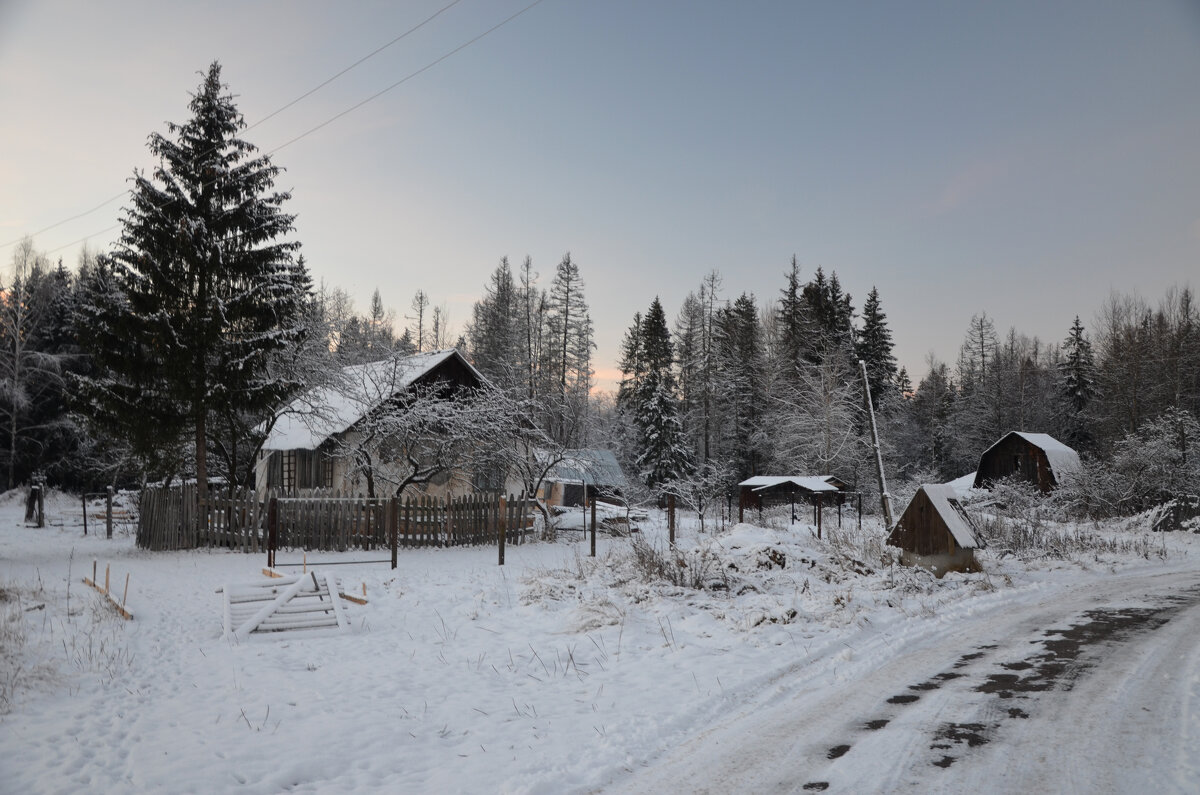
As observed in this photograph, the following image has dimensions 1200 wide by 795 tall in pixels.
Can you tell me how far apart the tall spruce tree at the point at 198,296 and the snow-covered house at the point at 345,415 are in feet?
7.26

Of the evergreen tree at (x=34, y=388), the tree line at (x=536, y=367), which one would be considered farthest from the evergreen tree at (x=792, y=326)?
the evergreen tree at (x=34, y=388)

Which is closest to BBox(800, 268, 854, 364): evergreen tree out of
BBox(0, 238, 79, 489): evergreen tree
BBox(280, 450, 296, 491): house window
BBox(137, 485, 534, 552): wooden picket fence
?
BBox(280, 450, 296, 491): house window

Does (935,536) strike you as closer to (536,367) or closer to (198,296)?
(198,296)

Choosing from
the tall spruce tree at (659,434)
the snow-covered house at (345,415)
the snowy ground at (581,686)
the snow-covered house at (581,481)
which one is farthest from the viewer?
the tall spruce tree at (659,434)

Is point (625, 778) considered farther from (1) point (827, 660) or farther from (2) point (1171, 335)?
(2) point (1171, 335)

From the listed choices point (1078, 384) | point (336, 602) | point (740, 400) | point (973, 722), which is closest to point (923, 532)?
point (973, 722)

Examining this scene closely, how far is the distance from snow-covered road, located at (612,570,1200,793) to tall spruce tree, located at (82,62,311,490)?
15.5 m

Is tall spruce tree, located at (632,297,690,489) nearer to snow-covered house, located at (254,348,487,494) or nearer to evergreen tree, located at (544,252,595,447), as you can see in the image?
evergreen tree, located at (544,252,595,447)

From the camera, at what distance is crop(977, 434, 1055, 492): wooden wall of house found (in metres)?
36.0

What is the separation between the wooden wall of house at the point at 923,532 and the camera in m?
13.0

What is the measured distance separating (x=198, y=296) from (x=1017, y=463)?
136 feet

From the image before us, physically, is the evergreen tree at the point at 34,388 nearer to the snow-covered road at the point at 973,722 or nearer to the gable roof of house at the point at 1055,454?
the snow-covered road at the point at 973,722

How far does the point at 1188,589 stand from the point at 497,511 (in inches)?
630

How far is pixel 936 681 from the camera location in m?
6.48
